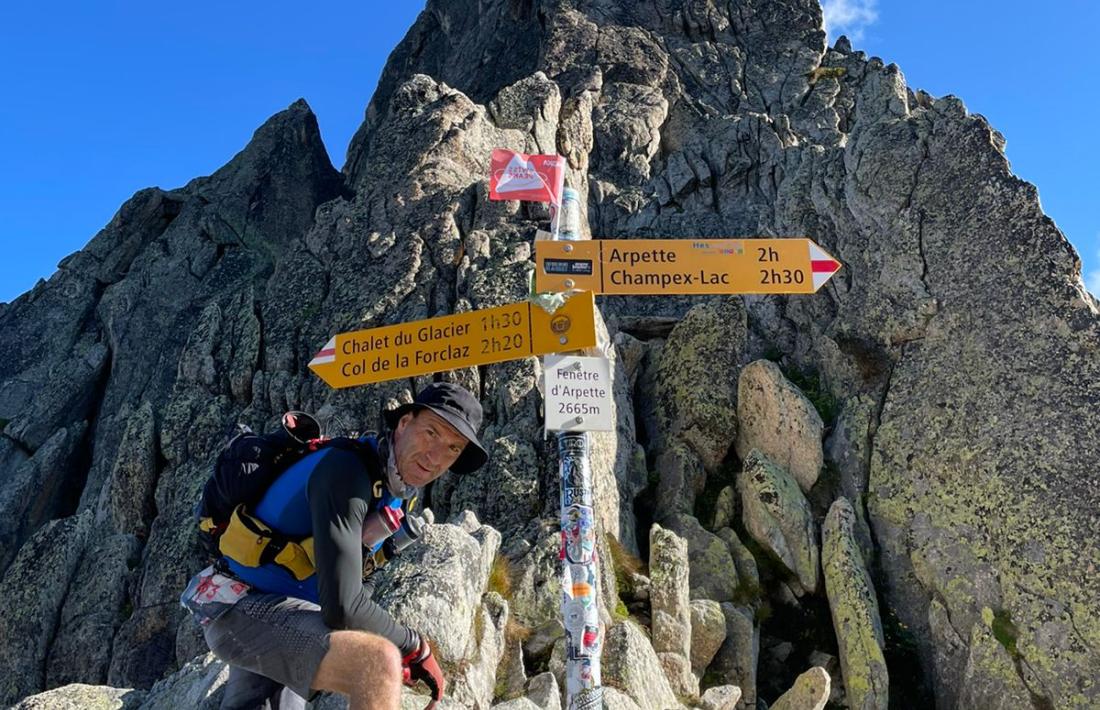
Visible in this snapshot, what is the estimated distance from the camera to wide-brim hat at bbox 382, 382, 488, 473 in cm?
486

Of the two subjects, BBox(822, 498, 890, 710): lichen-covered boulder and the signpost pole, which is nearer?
the signpost pole

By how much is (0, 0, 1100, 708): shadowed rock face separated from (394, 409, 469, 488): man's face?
8919 millimetres

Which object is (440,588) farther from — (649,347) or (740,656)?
(649,347)

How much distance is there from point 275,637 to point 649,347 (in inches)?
766

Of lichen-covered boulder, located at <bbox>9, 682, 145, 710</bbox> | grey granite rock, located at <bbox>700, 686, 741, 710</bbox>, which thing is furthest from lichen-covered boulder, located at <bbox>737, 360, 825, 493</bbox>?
lichen-covered boulder, located at <bbox>9, 682, 145, 710</bbox>

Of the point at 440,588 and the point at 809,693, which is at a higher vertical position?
the point at 440,588

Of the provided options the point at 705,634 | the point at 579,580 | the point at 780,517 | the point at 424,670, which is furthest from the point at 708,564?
the point at 424,670

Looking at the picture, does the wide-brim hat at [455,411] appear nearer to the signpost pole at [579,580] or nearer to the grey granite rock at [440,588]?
the signpost pole at [579,580]

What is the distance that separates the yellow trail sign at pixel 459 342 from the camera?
810cm

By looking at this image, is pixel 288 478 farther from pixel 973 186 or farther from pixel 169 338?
pixel 169 338

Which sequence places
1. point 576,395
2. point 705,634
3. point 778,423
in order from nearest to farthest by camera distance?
point 576,395 → point 705,634 → point 778,423

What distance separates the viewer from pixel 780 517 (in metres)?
16.7

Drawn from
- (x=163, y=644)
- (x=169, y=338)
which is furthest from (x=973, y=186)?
(x=169, y=338)

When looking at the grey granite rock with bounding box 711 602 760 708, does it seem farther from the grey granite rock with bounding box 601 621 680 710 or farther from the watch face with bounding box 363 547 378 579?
the watch face with bounding box 363 547 378 579
